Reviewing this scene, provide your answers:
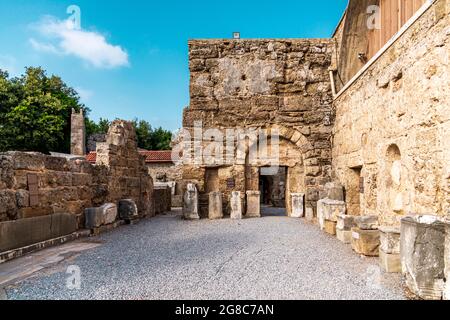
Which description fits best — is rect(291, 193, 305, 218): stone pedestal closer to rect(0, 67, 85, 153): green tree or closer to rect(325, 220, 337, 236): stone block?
rect(325, 220, 337, 236): stone block

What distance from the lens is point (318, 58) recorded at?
33.4ft

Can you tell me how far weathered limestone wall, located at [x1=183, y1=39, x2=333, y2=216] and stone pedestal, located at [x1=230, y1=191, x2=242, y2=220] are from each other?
1.70ft

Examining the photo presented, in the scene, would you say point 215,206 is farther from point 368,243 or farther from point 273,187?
point 273,187

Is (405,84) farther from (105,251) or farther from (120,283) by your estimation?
(105,251)

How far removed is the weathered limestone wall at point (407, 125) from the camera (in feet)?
13.3

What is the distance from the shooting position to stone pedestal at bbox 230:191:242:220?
9.38m

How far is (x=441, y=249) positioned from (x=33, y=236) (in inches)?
212

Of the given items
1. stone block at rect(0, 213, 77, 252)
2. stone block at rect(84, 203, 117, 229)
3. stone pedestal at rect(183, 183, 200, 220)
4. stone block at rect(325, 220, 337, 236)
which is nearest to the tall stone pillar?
stone pedestal at rect(183, 183, 200, 220)

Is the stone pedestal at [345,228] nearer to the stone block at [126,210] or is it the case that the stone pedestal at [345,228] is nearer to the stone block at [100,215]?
the stone block at [100,215]

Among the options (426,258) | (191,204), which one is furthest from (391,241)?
(191,204)

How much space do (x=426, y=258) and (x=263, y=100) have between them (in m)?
7.53

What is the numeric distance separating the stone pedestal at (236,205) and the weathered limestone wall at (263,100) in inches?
20.4

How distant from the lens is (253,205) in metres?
9.80
